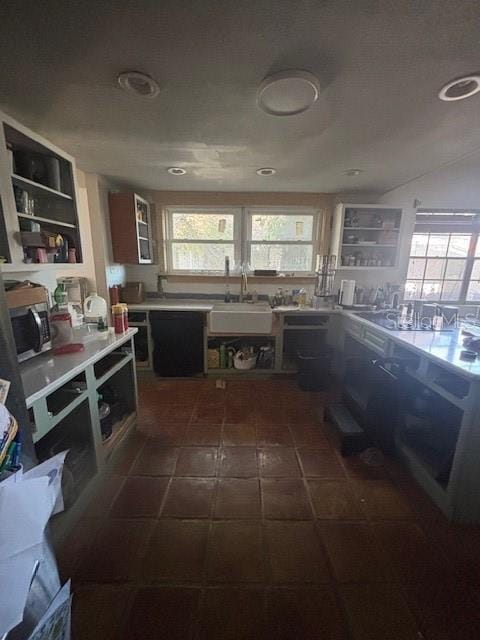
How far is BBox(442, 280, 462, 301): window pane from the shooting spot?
138 inches

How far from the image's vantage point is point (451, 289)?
139 inches

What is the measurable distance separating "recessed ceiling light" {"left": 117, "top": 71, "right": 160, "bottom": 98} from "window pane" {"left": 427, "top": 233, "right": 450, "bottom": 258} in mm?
3616

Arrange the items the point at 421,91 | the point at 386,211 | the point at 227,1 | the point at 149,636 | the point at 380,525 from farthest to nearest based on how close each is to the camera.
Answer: the point at 386,211 < the point at 380,525 < the point at 421,91 < the point at 149,636 < the point at 227,1

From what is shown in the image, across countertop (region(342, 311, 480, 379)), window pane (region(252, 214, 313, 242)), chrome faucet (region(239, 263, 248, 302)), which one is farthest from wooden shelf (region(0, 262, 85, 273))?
countertop (region(342, 311, 480, 379))

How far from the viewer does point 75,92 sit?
131cm

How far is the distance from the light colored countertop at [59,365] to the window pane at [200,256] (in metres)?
1.85

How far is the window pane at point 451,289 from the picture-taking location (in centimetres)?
351

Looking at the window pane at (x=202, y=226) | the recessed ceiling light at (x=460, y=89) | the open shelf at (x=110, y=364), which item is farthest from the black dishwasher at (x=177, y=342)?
the recessed ceiling light at (x=460, y=89)

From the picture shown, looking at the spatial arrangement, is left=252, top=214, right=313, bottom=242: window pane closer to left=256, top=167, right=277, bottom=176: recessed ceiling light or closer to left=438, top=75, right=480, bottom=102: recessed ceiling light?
left=256, top=167, right=277, bottom=176: recessed ceiling light

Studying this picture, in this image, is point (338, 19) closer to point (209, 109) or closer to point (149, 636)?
point (209, 109)

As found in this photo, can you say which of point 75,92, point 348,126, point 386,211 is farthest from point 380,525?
point 386,211

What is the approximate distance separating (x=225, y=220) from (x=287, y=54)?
242cm

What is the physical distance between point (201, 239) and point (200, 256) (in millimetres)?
223

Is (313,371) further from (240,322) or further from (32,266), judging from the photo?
(32,266)
